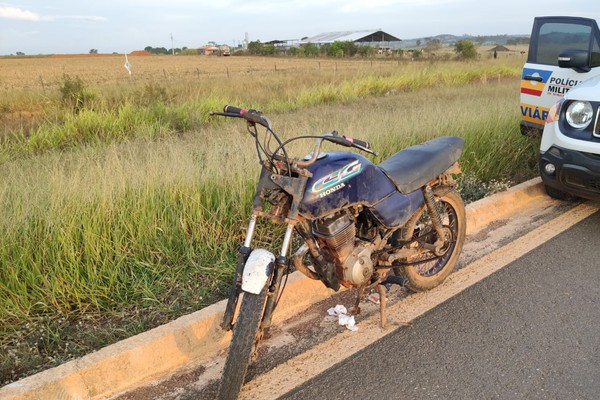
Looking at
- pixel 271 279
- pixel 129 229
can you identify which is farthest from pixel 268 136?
pixel 129 229

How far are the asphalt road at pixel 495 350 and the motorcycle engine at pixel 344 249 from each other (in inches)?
19.5

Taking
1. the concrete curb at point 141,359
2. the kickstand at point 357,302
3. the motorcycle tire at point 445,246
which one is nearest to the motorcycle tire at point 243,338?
the concrete curb at point 141,359

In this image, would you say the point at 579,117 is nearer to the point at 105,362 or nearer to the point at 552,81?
the point at 552,81

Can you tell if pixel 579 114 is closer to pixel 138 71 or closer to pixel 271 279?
pixel 271 279

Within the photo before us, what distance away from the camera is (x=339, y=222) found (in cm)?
257

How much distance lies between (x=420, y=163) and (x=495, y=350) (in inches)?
47.0

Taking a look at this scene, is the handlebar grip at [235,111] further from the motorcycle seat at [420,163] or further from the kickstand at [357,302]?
the kickstand at [357,302]

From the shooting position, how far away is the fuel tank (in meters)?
2.36

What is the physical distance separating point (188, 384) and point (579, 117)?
406cm

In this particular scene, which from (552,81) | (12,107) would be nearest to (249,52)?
(12,107)

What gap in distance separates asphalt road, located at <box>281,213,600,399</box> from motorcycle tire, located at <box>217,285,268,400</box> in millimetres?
375

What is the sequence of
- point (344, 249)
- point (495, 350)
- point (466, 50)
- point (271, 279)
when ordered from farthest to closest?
point (466, 50), point (495, 350), point (344, 249), point (271, 279)

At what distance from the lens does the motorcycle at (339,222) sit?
2.24 m

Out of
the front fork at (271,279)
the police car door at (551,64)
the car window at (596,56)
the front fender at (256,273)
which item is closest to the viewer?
the front fender at (256,273)
